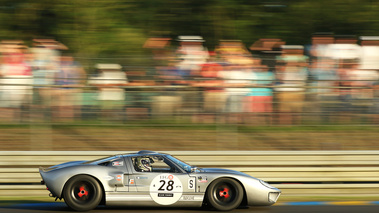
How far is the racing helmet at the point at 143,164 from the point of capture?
292 inches

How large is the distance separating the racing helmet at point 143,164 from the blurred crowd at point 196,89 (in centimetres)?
215

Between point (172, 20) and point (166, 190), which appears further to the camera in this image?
point (172, 20)

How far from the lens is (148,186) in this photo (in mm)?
7266

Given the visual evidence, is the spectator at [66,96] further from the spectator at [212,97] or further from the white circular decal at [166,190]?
the white circular decal at [166,190]

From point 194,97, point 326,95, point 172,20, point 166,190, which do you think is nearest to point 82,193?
point 166,190

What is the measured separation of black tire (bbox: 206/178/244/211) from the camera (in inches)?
287

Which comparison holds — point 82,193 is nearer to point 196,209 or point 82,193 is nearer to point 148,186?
point 148,186

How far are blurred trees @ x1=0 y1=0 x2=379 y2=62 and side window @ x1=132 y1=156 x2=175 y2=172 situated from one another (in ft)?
19.6

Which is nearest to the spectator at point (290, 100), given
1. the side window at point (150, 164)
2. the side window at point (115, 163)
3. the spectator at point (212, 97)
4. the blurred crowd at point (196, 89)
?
the blurred crowd at point (196, 89)

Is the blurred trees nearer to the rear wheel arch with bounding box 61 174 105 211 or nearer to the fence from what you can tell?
Result: the fence

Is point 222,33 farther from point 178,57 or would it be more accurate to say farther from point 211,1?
point 178,57

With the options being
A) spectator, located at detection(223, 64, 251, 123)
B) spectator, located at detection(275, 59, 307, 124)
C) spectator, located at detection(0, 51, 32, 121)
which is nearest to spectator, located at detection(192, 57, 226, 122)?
spectator, located at detection(223, 64, 251, 123)

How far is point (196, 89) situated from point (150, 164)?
8.26ft

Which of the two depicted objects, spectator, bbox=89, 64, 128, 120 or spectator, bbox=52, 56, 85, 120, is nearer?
spectator, bbox=52, 56, 85, 120
